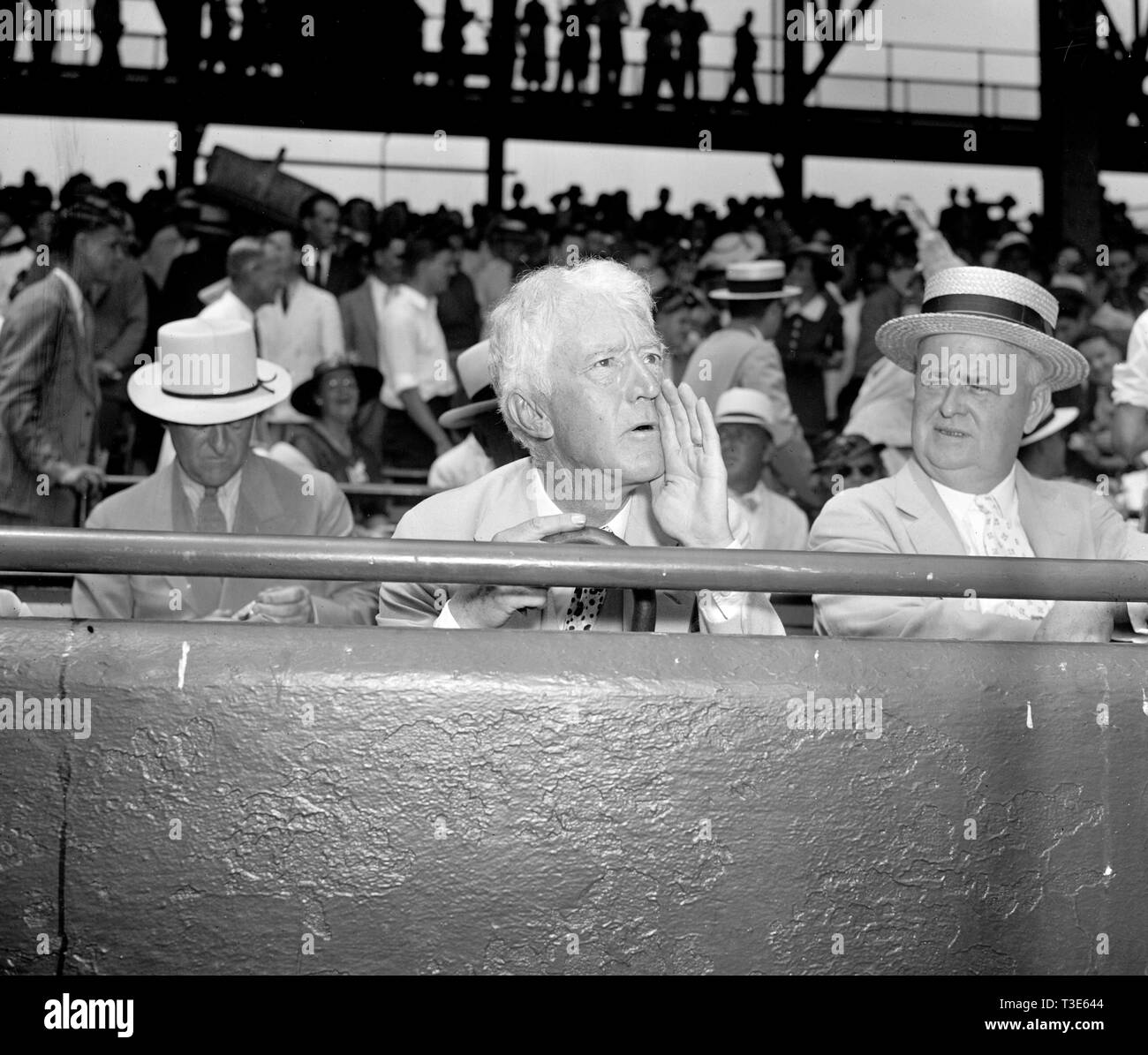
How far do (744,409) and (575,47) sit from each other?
7.25m

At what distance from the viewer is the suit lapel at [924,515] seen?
2.84m

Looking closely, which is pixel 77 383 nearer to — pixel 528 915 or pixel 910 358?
pixel 910 358

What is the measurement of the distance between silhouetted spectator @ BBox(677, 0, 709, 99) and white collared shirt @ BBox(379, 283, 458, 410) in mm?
5683

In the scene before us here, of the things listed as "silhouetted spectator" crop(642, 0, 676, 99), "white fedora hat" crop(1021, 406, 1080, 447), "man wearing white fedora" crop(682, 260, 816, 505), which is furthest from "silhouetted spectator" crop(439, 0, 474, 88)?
"white fedora hat" crop(1021, 406, 1080, 447)

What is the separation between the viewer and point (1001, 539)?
2930mm

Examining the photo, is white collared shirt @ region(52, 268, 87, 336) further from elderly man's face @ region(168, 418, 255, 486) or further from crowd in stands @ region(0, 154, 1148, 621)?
elderly man's face @ region(168, 418, 255, 486)

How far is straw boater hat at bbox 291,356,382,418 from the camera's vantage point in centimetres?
613

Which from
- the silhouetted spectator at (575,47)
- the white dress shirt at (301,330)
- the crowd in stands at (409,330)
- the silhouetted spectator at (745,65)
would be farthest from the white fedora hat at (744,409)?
Answer: the silhouetted spectator at (745,65)

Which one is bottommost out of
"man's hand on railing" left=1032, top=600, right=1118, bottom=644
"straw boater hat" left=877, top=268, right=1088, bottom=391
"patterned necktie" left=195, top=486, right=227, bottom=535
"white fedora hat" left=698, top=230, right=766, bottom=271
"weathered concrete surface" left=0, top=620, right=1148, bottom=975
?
"weathered concrete surface" left=0, top=620, right=1148, bottom=975

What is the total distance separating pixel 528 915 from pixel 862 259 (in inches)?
270

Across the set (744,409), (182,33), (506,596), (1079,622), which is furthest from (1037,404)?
(182,33)

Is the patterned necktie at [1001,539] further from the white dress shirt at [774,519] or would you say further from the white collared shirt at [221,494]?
the white dress shirt at [774,519]

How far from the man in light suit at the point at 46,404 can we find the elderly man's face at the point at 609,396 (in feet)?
8.96

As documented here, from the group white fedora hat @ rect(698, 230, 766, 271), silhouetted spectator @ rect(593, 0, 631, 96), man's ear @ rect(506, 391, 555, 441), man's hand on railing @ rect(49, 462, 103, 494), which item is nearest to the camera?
man's ear @ rect(506, 391, 555, 441)
